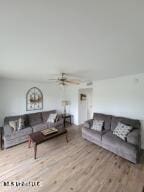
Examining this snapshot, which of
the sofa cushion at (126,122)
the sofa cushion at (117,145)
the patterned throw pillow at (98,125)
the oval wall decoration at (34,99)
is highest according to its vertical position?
the oval wall decoration at (34,99)

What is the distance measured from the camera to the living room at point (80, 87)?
1.03 meters

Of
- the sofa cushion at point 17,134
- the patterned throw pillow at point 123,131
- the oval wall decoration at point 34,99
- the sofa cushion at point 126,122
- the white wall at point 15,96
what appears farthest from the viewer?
the oval wall decoration at point 34,99

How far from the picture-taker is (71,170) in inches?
88.2

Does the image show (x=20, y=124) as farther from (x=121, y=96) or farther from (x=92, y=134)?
(x=121, y=96)

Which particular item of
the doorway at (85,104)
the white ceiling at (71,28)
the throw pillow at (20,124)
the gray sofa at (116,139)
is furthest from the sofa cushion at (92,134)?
the white ceiling at (71,28)

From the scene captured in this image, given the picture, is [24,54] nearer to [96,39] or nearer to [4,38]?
[4,38]

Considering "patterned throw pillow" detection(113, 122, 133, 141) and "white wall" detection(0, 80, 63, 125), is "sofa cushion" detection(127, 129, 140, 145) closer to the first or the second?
"patterned throw pillow" detection(113, 122, 133, 141)

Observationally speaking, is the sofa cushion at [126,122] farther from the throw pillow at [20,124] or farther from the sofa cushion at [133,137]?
the throw pillow at [20,124]

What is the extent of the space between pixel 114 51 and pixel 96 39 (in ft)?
1.75

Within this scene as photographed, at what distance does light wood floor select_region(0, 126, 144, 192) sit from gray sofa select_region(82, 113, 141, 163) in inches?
7.1

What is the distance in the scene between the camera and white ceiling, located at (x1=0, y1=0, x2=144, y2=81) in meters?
0.90

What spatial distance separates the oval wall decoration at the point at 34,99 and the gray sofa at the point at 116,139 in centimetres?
253

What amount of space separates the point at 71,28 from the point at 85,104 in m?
4.81

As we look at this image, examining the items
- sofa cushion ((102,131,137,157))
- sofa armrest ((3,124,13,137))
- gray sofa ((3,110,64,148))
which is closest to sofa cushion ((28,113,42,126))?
gray sofa ((3,110,64,148))
